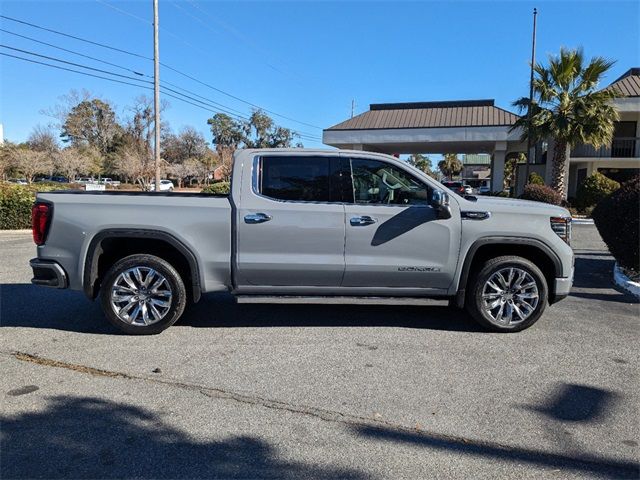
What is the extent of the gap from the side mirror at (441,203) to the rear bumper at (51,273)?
3898mm

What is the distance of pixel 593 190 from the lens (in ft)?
74.3

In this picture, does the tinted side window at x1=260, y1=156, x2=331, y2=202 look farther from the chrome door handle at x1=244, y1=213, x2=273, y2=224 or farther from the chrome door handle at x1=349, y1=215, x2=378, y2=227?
the chrome door handle at x1=349, y1=215, x2=378, y2=227

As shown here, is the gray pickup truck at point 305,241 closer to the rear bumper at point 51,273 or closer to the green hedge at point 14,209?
the rear bumper at point 51,273

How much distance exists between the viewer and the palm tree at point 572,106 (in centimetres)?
2198

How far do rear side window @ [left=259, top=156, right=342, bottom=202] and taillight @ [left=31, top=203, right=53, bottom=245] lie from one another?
2193 millimetres

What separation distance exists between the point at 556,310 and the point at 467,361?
252 centimetres

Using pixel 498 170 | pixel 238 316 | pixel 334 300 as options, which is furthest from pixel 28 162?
pixel 334 300

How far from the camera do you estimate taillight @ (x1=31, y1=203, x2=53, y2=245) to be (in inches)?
203

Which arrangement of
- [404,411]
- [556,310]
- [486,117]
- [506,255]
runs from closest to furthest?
[404,411] < [506,255] < [556,310] < [486,117]

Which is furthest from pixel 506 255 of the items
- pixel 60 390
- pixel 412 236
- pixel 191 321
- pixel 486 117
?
pixel 486 117

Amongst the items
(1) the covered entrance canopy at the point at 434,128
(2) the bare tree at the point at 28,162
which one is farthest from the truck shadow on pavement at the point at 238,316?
(2) the bare tree at the point at 28,162

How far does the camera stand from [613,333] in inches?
221

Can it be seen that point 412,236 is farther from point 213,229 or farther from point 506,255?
point 213,229

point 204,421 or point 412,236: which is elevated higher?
point 412,236
